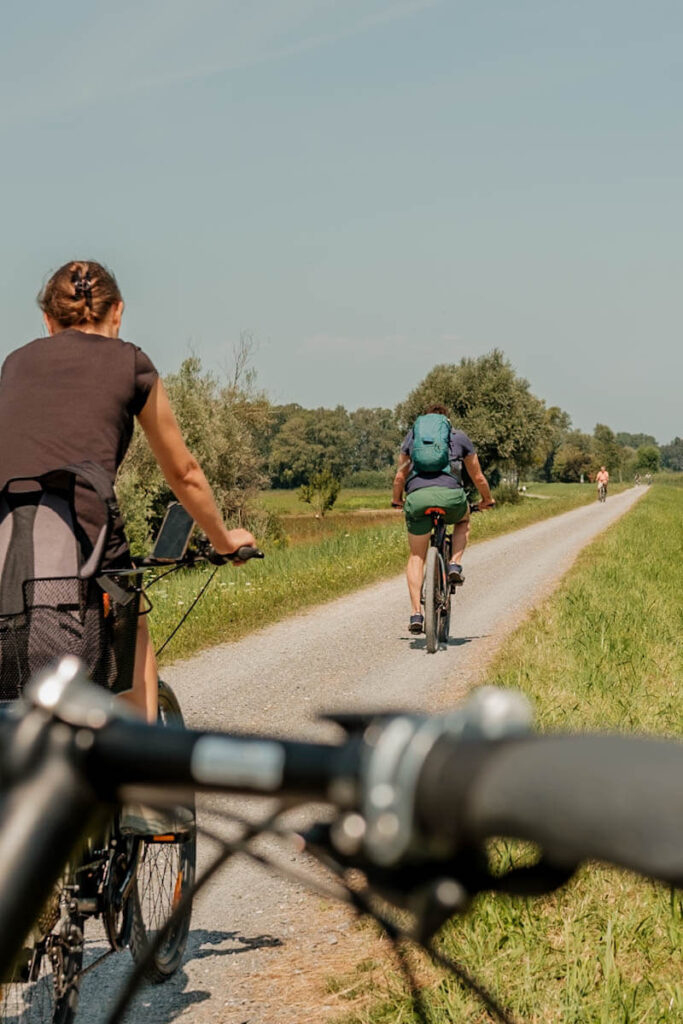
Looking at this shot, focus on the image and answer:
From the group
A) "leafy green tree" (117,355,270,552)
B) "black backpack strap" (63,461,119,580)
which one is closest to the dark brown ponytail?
"black backpack strap" (63,461,119,580)

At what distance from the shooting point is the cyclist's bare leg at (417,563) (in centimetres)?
991

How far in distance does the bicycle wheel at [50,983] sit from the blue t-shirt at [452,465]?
7.17 metres

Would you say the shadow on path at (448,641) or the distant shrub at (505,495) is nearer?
the shadow on path at (448,641)

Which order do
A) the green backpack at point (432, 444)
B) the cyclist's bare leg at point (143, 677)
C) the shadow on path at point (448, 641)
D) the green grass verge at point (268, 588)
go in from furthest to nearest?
the green grass verge at point (268, 588), the shadow on path at point (448, 641), the green backpack at point (432, 444), the cyclist's bare leg at point (143, 677)

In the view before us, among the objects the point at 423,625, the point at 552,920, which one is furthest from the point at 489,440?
the point at 552,920

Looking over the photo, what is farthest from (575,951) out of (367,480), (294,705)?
(367,480)

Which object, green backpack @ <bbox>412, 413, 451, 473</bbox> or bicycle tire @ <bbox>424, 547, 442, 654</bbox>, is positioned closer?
green backpack @ <bbox>412, 413, 451, 473</bbox>

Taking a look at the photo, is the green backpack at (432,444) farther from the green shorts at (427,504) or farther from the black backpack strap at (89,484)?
the black backpack strap at (89,484)

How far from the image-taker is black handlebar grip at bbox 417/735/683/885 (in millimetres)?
649

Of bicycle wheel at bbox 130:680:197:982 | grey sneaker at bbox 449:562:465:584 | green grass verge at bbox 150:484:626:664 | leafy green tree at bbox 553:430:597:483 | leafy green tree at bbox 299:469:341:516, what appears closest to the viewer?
bicycle wheel at bbox 130:680:197:982

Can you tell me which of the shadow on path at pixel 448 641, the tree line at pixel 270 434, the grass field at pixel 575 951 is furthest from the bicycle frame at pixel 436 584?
the tree line at pixel 270 434

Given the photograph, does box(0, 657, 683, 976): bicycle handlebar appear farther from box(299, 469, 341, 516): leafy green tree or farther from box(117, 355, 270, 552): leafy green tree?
box(299, 469, 341, 516): leafy green tree

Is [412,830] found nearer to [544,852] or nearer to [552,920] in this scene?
[544,852]

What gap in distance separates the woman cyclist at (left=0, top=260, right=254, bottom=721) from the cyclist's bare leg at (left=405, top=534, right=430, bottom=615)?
7.06 metres
